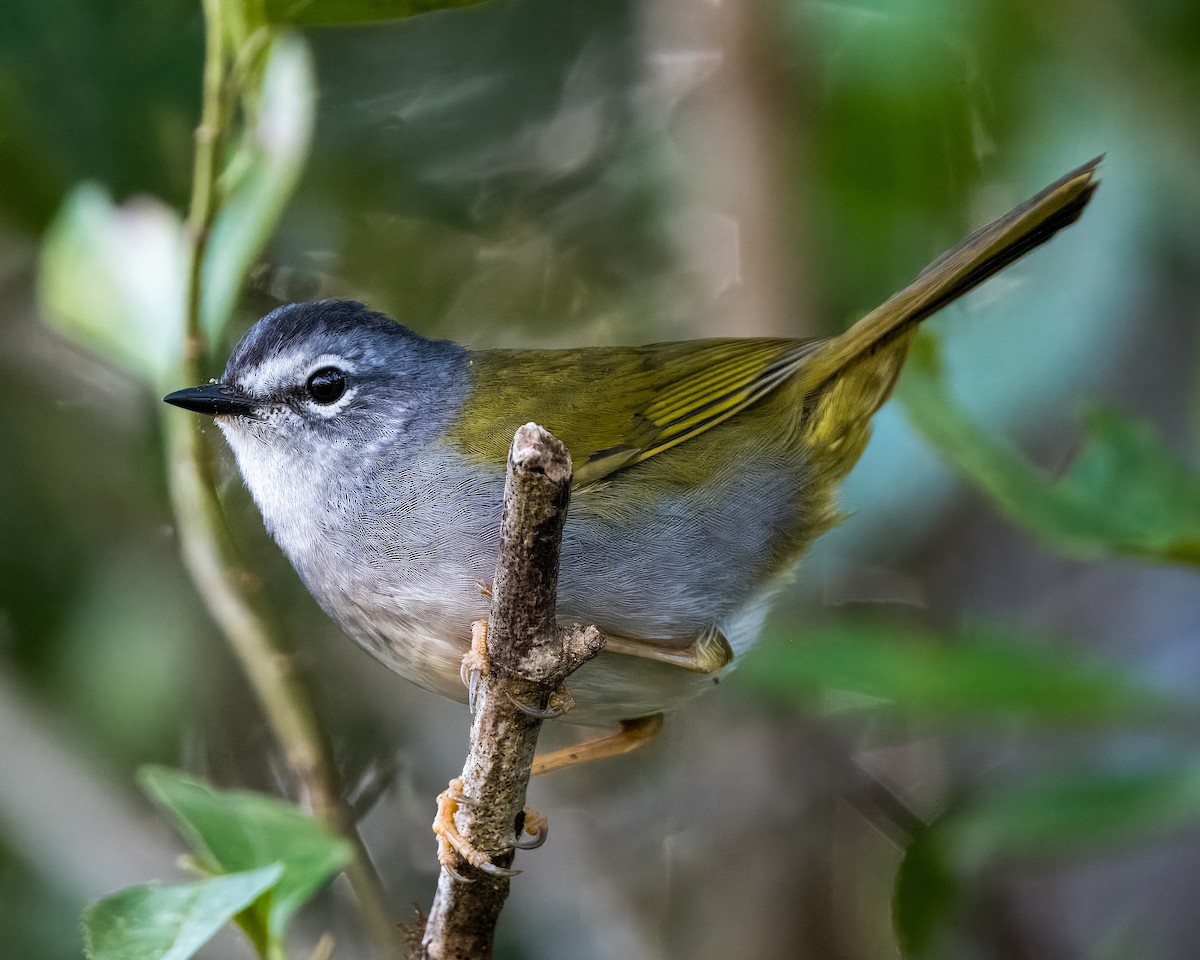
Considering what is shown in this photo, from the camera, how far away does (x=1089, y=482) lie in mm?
2836

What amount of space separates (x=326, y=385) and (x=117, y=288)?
535 mm

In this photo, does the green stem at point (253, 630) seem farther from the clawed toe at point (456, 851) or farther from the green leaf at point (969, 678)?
the green leaf at point (969, 678)

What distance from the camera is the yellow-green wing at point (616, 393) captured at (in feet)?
9.95

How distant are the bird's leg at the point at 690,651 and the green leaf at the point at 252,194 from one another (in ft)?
3.79

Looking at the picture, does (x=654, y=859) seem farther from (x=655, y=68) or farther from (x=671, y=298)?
(x=655, y=68)

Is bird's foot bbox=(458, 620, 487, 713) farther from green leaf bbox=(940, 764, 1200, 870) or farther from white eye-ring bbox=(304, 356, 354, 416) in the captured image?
green leaf bbox=(940, 764, 1200, 870)

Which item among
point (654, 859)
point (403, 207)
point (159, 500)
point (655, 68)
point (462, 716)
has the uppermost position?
point (655, 68)

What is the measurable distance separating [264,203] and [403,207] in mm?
1774

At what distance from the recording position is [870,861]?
191 inches

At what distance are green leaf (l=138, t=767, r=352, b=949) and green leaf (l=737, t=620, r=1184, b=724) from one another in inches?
54.1

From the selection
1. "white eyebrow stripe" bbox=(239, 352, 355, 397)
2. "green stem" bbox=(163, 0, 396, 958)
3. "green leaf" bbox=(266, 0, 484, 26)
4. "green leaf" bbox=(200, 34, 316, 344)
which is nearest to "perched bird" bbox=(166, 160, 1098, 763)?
"white eyebrow stripe" bbox=(239, 352, 355, 397)

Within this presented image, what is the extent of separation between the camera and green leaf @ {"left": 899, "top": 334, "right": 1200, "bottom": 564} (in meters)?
2.69

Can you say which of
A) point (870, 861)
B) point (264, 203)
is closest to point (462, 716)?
point (870, 861)

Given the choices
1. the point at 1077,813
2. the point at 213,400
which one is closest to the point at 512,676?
the point at 213,400
